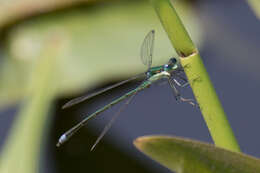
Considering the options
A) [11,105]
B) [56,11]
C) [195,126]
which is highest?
[56,11]

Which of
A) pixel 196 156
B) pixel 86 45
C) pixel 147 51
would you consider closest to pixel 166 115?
pixel 86 45

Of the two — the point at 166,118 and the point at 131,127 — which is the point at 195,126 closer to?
the point at 166,118

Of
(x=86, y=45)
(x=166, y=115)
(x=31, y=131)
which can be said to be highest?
(x=86, y=45)

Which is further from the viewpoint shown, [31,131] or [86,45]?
[86,45]

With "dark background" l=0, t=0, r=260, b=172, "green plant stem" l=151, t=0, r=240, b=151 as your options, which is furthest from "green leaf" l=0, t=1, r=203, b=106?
"green plant stem" l=151, t=0, r=240, b=151

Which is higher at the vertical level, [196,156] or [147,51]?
[147,51]

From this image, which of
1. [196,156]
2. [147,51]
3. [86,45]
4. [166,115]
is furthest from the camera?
[166,115]

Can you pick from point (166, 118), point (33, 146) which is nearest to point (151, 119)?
point (166, 118)

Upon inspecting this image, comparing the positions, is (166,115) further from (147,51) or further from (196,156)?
(196,156)
